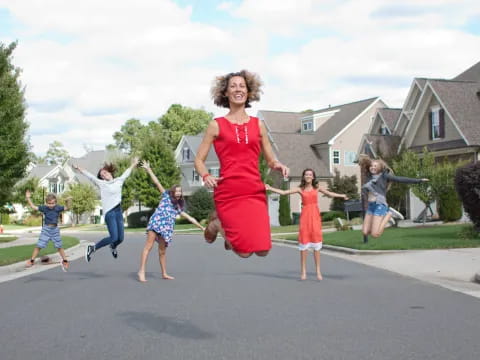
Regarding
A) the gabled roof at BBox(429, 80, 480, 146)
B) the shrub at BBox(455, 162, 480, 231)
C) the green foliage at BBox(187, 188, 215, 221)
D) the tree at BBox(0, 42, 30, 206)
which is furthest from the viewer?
the green foliage at BBox(187, 188, 215, 221)

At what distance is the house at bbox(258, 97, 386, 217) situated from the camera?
53.9 meters

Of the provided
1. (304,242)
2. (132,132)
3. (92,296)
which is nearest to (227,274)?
Answer: (304,242)

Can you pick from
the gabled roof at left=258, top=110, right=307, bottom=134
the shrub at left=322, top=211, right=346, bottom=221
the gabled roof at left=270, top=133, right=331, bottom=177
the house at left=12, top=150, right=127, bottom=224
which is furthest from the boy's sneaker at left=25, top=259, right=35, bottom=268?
the house at left=12, top=150, right=127, bottom=224

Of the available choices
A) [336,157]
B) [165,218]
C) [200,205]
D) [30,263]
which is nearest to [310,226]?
[165,218]

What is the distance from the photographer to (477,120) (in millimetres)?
33375

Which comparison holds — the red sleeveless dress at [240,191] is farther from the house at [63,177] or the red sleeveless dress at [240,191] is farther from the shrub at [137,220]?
the house at [63,177]

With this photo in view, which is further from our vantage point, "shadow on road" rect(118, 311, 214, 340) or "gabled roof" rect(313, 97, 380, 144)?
"gabled roof" rect(313, 97, 380, 144)

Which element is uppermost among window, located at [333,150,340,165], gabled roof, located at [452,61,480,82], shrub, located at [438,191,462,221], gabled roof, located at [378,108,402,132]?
gabled roof, located at [452,61,480,82]

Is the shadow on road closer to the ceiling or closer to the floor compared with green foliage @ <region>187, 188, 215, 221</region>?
closer to the floor

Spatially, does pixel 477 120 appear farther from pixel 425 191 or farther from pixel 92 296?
pixel 92 296

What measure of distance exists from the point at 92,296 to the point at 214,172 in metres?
58.1

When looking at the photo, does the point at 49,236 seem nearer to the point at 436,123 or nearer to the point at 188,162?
the point at 436,123

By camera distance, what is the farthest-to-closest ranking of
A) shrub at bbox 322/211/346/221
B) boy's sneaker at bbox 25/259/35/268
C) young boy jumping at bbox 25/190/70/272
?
shrub at bbox 322/211/346/221 < boy's sneaker at bbox 25/259/35/268 < young boy jumping at bbox 25/190/70/272

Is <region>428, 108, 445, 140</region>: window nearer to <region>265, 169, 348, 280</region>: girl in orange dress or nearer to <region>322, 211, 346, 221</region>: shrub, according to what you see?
<region>322, 211, 346, 221</region>: shrub
